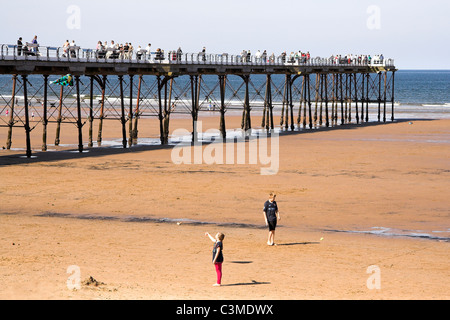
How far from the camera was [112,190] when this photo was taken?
93.2ft

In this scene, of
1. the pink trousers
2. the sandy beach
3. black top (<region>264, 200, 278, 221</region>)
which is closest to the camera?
the pink trousers

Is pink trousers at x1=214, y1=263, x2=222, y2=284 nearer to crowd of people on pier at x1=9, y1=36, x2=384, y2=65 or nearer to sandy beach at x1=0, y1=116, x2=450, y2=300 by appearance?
sandy beach at x1=0, y1=116, x2=450, y2=300

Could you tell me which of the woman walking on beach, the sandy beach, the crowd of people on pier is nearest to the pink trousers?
the sandy beach

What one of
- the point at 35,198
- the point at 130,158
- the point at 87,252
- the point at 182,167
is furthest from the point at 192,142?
the point at 87,252

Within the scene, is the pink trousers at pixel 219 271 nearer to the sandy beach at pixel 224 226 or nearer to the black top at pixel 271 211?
the sandy beach at pixel 224 226

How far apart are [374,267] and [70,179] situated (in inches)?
→ 661

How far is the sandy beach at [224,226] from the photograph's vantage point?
15.7m

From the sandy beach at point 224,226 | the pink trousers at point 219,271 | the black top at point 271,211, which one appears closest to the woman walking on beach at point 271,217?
the black top at point 271,211

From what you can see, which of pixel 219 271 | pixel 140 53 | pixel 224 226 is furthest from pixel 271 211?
pixel 140 53

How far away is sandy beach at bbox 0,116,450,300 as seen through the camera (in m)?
15.7

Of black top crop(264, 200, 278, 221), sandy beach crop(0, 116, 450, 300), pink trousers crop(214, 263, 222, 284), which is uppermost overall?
black top crop(264, 200, 278, 221)

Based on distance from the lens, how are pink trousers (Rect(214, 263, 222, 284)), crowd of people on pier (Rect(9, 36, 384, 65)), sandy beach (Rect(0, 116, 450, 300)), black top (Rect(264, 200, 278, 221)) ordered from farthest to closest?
crowd of people on pier (Rect(9, 36, 384, 65)), black top (Rect(264, 200, 278, 221)), sandy beach (Rect(0, 116, 450, 300)), pink trousers (Rect(214, 263, 222, 284))

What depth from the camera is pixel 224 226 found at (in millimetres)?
22297
